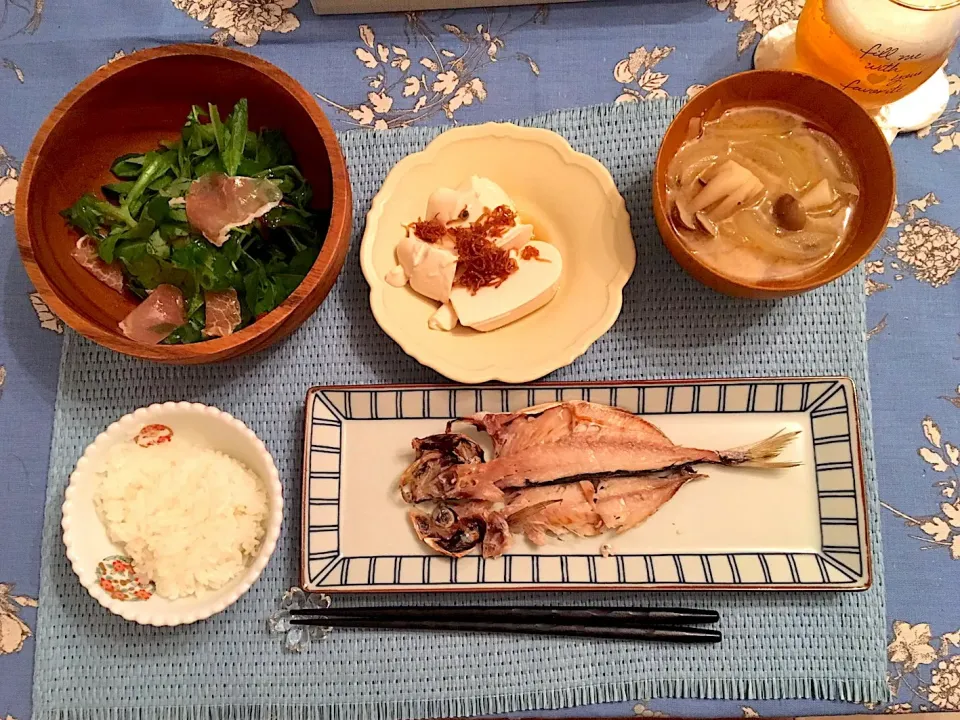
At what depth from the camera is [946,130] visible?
4.37ft

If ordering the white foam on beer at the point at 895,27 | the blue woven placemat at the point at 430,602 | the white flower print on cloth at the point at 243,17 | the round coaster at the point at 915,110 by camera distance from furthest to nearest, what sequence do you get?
1. the white flower print on cloth at the point at 243,17
2. the round coaster at the point at 915,110
3. the blue woven placemat at the point at 430,602
4. the white foam on beer at the point at 895,27

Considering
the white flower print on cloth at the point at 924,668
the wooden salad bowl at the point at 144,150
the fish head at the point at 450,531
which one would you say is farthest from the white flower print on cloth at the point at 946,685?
the wooden salad bowl at the point at 144,150

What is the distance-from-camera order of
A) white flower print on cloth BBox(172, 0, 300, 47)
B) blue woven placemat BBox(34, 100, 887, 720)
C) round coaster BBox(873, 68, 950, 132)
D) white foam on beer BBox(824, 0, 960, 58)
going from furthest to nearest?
white flower print on cloth BBox(172, 0, 300, 47)
round coaster BBox(873, 68, 950, 132)
blue woven placemat BBox(34, 100, 887, 720)
white foam on beer BBox(824, 0, 960, 58)

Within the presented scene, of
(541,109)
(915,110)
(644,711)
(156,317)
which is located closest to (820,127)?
(915,110)

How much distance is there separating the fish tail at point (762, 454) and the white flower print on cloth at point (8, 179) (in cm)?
144

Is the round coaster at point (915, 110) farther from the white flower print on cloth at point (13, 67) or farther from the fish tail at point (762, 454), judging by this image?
the white flower print on cloth at point (13, 67)

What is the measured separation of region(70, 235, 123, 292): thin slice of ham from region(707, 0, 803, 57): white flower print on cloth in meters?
1.24

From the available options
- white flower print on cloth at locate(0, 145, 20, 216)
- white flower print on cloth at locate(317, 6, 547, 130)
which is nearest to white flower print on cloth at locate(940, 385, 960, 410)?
white flower print on cloth at locate(317, 6, 547, 130)

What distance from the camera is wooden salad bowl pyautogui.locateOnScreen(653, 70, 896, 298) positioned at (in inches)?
44.5

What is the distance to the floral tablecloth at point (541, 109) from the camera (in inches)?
48.6

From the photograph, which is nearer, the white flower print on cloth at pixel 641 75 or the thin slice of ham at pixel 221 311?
the thin slice of ham at pixel 221 311

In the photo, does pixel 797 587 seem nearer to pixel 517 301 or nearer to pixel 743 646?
pixel 743 646

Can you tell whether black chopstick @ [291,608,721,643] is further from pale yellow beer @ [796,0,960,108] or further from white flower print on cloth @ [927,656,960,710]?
pale yellow beer @ [796,0,960,108]

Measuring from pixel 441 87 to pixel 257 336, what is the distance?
64 centimetres
